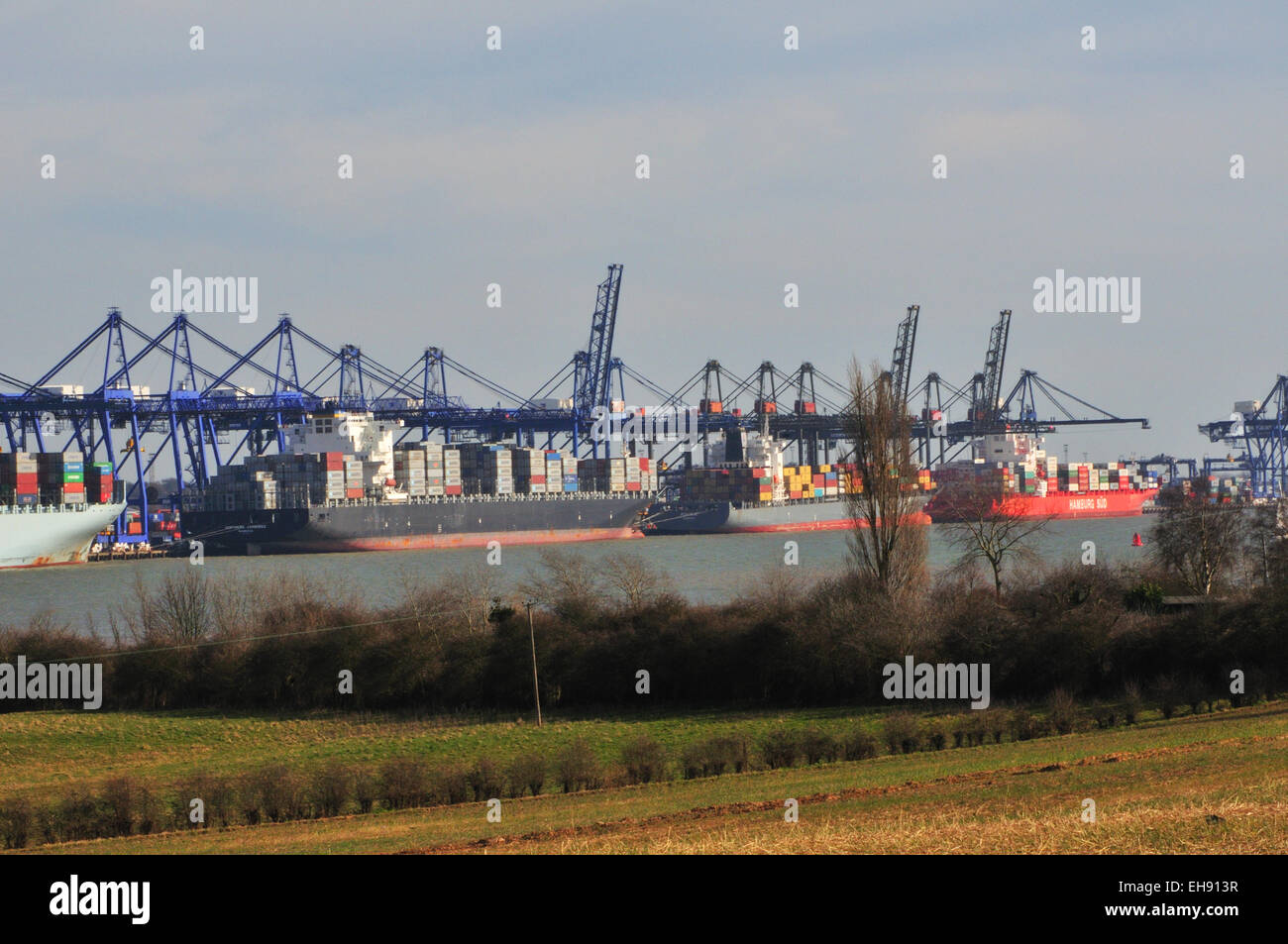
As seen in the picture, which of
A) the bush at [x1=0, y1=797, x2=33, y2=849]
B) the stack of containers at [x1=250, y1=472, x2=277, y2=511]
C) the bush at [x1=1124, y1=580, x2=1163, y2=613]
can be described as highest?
the stack of containers at [x1=250, y1=472, x2=277, y2=511]

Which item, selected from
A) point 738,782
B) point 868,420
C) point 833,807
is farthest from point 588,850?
point 868,420

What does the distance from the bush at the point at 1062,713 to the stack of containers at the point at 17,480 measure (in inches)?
2147

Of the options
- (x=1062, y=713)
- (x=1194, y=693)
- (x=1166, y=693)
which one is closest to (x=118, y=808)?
(x=1062, y=713)

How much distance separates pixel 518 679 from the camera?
27156mm

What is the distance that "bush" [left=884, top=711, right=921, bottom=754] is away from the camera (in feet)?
60.4

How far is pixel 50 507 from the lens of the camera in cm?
6419

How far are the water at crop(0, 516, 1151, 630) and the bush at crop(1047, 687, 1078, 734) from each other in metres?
13.1

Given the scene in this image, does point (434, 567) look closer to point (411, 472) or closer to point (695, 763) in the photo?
point (411, 472)

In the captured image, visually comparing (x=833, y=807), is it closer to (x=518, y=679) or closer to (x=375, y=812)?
(x=375, y=812)

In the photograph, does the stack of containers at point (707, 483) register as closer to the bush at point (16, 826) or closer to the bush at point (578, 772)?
the bush at point (578, 772)

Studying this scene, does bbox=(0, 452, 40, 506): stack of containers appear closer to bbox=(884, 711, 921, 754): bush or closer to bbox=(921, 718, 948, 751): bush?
bbox=(921, 718, 948, 751): bush

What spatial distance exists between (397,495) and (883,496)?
57157mm

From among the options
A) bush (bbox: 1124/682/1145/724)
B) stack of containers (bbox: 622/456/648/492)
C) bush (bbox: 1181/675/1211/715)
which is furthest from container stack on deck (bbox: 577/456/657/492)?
bush (bbox: 1181/675/1211/715)
